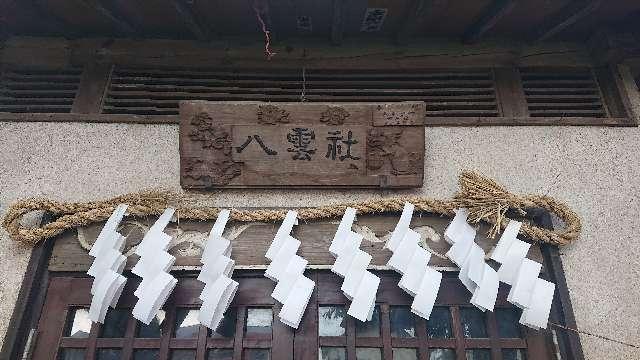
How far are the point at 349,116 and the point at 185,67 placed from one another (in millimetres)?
1420

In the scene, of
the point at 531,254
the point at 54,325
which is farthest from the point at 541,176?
the point at 54,325

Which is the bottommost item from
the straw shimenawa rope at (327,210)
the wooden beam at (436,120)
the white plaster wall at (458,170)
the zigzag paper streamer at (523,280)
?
the zigzag paper streamer at (523,280)

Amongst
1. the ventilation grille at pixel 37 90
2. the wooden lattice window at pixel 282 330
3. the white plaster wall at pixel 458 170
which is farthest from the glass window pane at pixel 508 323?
the ventilation grille at pixel 37 90

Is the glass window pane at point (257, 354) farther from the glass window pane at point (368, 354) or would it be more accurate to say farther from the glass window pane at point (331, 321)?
the glass window pane at point (368, 354)

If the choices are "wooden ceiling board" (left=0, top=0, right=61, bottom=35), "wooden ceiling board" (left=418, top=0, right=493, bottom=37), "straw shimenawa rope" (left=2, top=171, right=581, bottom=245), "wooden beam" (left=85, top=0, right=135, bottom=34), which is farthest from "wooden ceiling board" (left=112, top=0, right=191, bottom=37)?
"wooden ceiling board" (left=418, top=0, right=493, bottom=37)

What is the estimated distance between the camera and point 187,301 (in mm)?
2451

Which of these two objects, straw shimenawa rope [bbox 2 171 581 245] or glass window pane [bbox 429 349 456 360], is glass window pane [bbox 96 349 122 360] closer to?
straw shimenawa rope [bbox 2 171 581 245]

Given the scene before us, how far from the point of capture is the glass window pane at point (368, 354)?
2357 millimetres

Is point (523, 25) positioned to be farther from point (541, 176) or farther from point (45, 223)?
point (45, 223)

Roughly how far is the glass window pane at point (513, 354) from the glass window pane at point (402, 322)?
0.56 metres

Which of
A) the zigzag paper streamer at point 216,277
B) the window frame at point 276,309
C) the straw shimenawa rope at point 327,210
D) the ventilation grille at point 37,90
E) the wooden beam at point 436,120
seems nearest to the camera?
the zigzag paper streamer at point 216,277

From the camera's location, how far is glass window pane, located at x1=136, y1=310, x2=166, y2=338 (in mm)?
2410

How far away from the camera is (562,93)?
311cm

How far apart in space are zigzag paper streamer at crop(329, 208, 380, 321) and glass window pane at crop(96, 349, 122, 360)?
1410 millimetres
